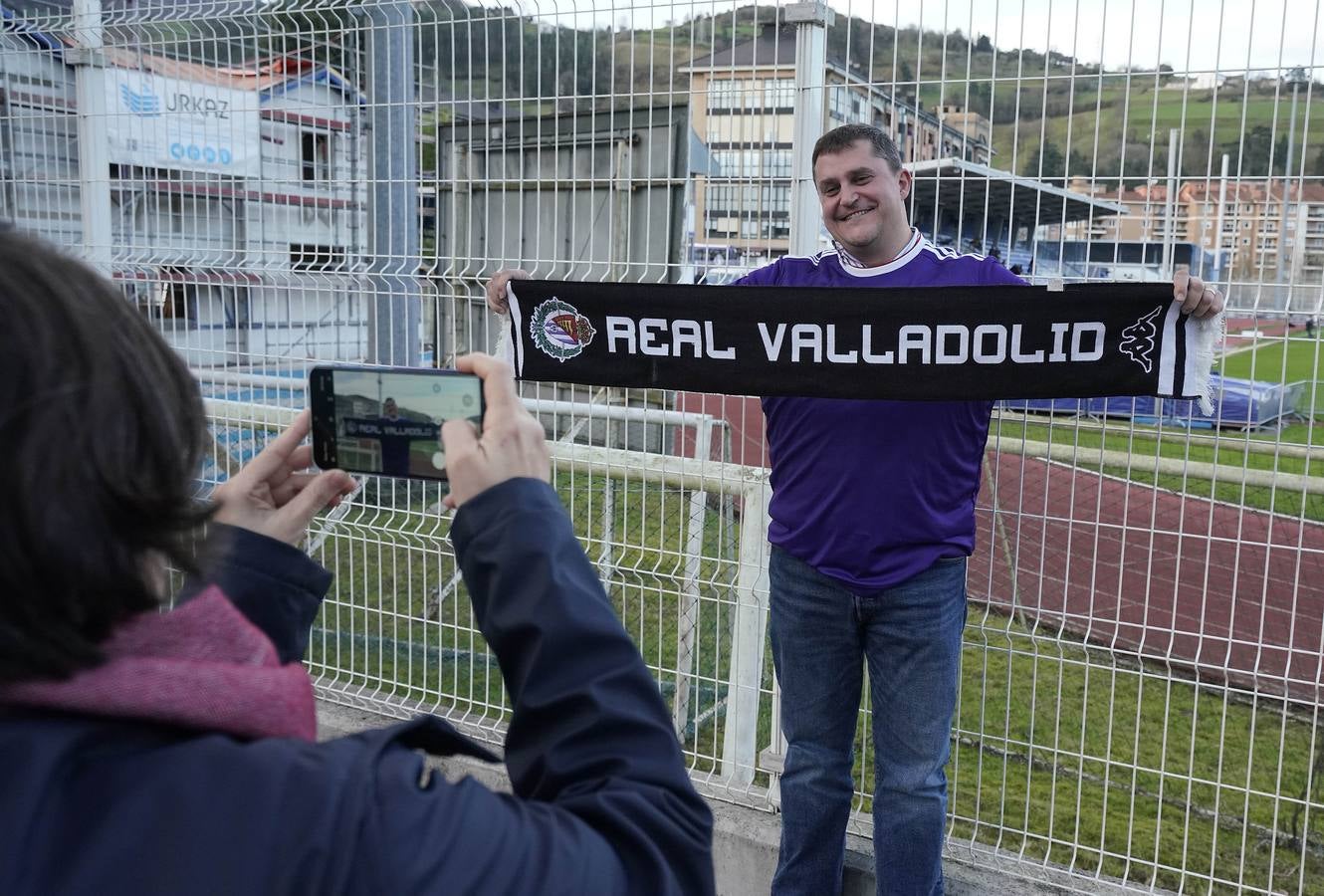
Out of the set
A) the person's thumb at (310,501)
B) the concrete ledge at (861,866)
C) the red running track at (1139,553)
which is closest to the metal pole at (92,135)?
the concrete ledge at (861,866)

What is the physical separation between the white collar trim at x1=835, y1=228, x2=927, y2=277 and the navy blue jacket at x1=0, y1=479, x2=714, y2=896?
2.16 meters

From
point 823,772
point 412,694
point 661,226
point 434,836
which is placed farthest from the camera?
point 412,694

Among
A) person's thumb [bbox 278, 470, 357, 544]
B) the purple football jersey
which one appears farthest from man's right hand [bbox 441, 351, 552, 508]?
the purple football jersey

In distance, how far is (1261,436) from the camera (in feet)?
10.1

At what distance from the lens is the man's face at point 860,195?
3158 mm

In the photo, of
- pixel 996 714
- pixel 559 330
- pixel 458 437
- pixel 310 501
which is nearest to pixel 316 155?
pixel 559 330

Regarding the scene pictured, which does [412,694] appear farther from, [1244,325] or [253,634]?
[253,634]

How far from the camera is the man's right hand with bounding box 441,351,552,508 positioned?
1.27m

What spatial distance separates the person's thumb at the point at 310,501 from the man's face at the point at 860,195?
6.54 feet

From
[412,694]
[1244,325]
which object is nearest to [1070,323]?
[1244,325]

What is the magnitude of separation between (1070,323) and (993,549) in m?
0.77

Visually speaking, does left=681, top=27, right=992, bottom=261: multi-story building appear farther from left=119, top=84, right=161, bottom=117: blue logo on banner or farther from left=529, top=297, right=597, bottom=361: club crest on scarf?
left=119, top=84, right=161, bottom=117: blue logo on banner

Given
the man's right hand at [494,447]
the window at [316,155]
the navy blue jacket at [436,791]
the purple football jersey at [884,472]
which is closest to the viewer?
the navy blue jacket at [436,791]

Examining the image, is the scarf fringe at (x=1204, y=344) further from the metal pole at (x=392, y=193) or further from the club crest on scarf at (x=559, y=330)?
the metal pole at (x=392, y=193)
